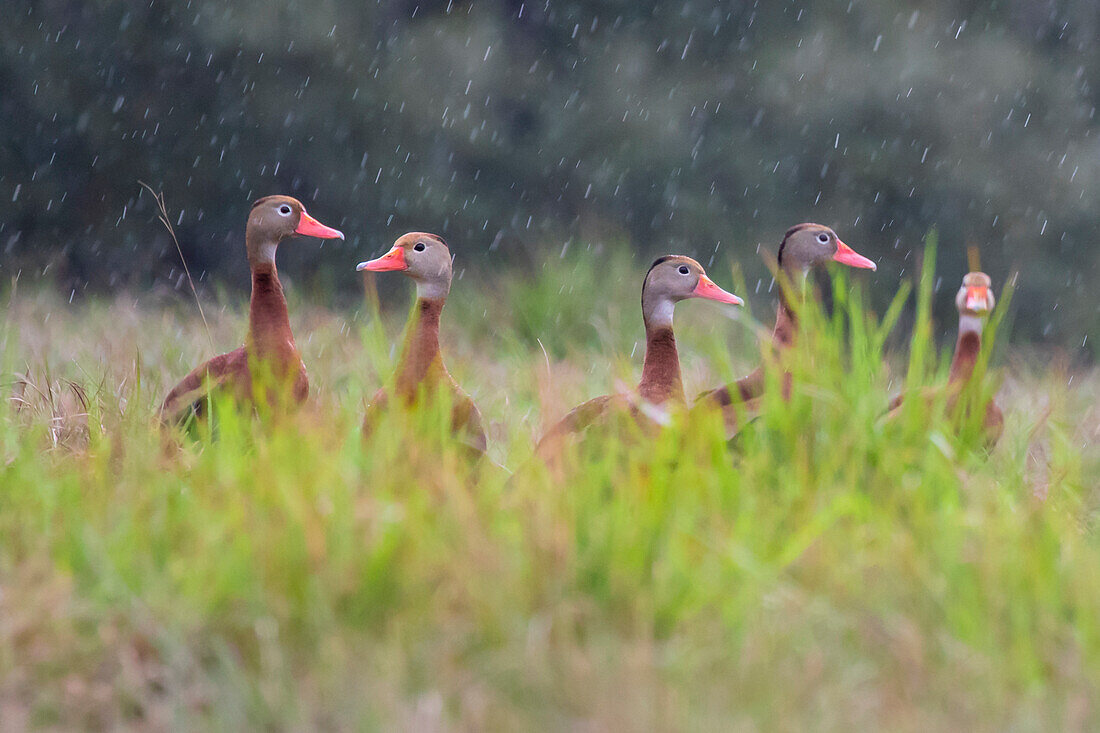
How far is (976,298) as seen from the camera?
3.27 meters

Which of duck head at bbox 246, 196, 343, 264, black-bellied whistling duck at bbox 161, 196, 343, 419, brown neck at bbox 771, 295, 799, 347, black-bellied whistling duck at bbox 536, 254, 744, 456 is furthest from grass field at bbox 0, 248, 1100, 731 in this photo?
duck head at bbox 246, 196, 343, 264

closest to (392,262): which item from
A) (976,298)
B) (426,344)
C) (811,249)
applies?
(426,344)

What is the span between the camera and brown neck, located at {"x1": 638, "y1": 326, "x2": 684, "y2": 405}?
9.65 ft

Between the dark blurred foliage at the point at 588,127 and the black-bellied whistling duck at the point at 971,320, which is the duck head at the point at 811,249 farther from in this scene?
the dark blurred foliage at the point at 588,127

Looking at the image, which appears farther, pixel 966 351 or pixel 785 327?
pixel 966 351

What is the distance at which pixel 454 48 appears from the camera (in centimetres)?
756

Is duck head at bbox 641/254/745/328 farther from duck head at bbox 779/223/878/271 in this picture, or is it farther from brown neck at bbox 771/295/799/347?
duck head at bbox 779/223/878/271

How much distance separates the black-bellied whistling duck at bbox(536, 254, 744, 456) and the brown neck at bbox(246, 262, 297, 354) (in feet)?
2.56

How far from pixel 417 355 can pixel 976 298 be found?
5.02ft


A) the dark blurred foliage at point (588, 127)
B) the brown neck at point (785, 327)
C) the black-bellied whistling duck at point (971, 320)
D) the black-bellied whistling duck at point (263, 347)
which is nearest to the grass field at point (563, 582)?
the black-bellied whistling duck at point (263, 347)

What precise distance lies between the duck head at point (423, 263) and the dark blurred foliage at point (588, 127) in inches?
171

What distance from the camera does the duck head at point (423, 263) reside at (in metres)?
3.09

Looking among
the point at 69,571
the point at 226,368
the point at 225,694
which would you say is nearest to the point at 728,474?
the point at 225,694

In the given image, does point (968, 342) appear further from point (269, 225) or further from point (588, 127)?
point (588, 127)
